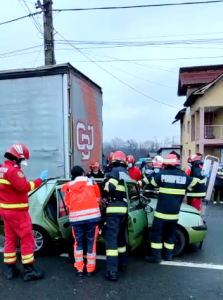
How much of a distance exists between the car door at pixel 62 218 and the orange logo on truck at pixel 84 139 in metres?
1.71

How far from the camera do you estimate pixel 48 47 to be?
10.0m

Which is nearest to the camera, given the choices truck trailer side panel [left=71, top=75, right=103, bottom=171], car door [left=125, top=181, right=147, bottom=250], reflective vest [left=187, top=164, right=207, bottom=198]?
car door [left=125, top=181, right=147, bottom=250]

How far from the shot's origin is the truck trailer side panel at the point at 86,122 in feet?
19.3

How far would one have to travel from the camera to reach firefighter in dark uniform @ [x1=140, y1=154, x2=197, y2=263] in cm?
420

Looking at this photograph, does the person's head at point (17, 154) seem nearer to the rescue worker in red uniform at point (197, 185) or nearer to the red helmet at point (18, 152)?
the red helmet at point (18, 152)

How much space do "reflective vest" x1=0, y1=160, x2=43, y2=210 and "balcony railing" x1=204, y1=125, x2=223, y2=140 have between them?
17582 mm

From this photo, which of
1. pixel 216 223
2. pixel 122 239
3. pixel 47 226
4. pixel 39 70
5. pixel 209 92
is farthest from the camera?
pixel 209 92

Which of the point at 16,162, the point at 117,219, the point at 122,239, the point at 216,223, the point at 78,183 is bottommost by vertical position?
the point at 216,223

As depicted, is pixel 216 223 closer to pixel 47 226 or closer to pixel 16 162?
pixel 47 226

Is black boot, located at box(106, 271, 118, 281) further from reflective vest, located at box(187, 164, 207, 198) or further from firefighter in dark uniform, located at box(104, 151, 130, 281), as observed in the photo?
reflective vest, located at box(187, 164, 207, 198)

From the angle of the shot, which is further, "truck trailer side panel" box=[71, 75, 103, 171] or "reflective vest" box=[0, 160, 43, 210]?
"truck trailer side panel" box=[71, 75, 103, 171]

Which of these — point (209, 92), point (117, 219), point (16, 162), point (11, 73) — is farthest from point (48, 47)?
point (209, 92)

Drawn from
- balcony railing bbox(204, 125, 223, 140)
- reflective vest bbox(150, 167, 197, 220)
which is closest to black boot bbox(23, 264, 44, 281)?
reflective vest bbox(150, 167, 197, 220)

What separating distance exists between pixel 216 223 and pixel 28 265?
489 centimetres
